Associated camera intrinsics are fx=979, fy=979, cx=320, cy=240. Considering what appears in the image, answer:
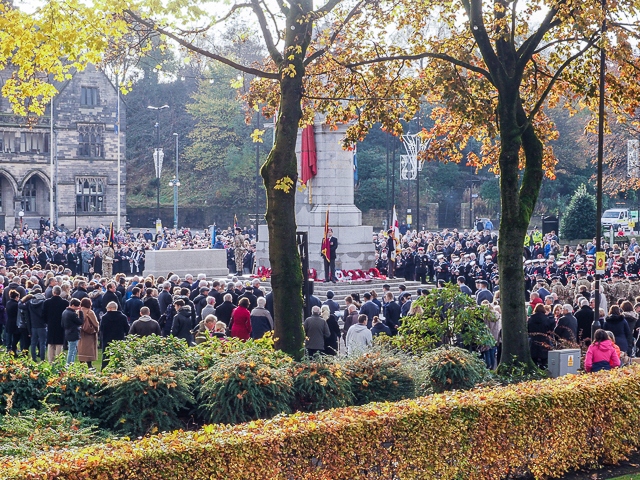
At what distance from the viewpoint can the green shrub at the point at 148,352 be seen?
11984mm

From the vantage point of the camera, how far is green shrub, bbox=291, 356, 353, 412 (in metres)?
11.6

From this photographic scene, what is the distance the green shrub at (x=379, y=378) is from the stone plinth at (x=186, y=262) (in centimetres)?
2373

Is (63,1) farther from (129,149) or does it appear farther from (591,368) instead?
(129,149)

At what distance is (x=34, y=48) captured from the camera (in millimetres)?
13812

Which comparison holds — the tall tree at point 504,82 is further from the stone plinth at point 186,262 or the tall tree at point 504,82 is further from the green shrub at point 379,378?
the stone plinth at point 186,262

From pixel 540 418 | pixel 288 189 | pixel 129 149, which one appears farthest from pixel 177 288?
pixel 129 149

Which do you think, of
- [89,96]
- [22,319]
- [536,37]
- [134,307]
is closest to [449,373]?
[536,37]

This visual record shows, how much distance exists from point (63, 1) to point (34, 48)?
0.87 metres

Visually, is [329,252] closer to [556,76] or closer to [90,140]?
[556,76]

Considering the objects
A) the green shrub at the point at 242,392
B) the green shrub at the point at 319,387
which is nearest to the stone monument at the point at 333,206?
the green shrub at the point at 319,387

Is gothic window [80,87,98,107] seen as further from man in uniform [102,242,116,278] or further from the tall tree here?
the tall tree

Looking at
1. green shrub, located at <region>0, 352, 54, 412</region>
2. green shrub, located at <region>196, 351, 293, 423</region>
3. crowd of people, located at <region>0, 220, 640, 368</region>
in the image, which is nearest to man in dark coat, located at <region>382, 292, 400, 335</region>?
crowd of people, located at <region>0, 220, 640, 368</region>

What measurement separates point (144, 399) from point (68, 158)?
210 feet

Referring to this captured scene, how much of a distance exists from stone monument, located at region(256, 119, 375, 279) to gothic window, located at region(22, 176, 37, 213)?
1778 inches
